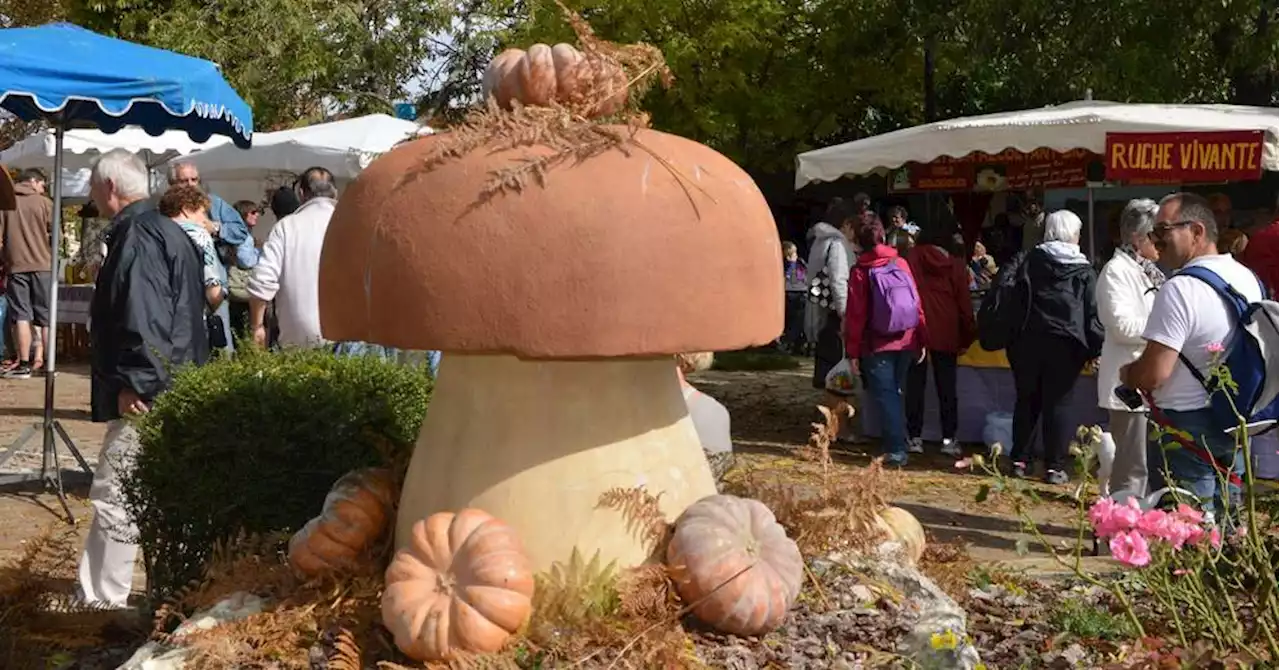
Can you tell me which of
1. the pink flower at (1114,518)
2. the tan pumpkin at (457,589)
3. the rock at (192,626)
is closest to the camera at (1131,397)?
the pink flower at (1114,518)

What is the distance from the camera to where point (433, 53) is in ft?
92.6

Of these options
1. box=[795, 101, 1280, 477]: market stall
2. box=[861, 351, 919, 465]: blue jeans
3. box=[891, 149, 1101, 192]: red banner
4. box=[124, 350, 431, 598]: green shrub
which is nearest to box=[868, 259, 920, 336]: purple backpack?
box=[861, 351, 919, 465]: blue jeans

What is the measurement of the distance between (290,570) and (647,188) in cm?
161

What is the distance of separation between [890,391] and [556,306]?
697 centimetres

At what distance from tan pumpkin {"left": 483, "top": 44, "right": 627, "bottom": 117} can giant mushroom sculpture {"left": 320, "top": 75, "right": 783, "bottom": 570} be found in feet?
0.83

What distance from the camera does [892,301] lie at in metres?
9.80

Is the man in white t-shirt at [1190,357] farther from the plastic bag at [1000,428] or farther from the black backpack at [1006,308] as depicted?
the plastic bag at [1000,428]

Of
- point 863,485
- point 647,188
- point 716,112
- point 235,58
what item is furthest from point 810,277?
point 235,58

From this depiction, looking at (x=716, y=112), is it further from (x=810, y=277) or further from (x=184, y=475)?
(x=184, y=475)

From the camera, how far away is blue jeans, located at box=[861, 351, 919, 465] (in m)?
10.1

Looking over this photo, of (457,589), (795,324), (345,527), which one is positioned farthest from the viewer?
(795,324)

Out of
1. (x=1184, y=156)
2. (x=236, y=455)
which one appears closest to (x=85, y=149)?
(x=1184, y=156)

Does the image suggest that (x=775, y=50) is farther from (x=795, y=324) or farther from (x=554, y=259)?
(x=554, y=259)

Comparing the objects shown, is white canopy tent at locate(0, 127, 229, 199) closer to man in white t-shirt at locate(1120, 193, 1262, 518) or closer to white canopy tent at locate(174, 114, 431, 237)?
white canopy tent at locate(174, 114, 431, 237)
